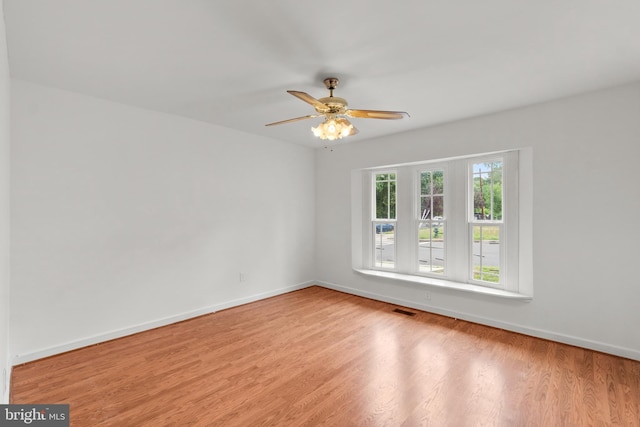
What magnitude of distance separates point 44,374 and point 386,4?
3.84 meters

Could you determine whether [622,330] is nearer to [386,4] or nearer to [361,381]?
[361,381]

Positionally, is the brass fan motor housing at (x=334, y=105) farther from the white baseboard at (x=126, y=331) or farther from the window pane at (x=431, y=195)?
the white baseboard at (x=126, y=331)

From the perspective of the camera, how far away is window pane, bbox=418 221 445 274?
14.0ft

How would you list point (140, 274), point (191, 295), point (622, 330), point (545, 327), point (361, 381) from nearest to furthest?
1. point (361, 381)
2. point (622, 330)
3. point (545, 327)
4. point (140, 274)
5. point (191, 295)

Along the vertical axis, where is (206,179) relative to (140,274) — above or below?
above

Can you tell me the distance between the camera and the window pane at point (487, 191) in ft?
12.1

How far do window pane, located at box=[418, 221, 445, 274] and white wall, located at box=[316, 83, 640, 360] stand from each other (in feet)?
1.86

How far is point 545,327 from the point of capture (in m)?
3.16

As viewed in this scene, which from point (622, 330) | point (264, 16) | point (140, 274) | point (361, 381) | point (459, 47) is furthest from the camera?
point (140, 274)

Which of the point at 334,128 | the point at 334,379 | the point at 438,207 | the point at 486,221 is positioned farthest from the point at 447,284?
the point at 334,128

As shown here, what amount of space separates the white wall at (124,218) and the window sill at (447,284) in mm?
1753

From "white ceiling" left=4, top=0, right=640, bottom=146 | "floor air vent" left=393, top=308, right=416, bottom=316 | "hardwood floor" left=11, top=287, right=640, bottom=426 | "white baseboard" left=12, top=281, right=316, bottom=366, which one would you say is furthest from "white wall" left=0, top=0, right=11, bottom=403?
"floor air vent" left=393, top=308, right=416, bottom=316

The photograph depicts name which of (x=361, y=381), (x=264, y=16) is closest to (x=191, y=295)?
(x=361, y=381)

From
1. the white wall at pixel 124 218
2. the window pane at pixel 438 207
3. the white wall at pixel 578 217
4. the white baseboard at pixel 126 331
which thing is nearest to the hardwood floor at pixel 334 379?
the white baseboard at pixel 126 331
